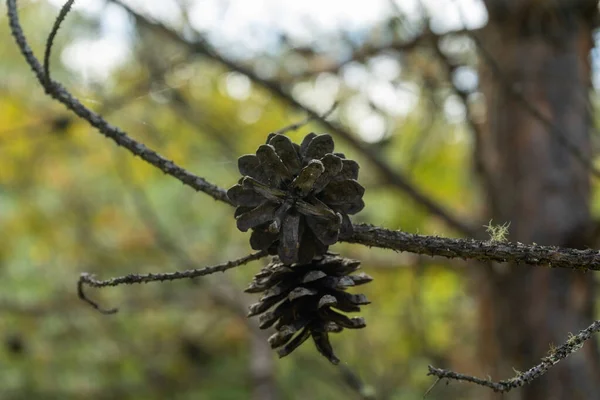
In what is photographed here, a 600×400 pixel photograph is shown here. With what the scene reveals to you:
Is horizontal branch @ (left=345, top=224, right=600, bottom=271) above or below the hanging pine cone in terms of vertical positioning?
above

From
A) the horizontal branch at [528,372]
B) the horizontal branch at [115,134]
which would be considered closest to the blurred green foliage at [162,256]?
the horizontal branch at [115,134]

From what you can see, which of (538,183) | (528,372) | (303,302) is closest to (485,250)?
(528,372)

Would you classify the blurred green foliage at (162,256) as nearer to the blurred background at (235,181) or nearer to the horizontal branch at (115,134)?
the blurred background at (235,181)

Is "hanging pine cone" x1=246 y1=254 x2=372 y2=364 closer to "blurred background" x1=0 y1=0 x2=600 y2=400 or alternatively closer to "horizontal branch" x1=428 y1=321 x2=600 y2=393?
"horizontal branch" x1=428 y1=321 x2=600 y2=393

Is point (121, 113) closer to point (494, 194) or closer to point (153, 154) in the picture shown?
point (494, 194)

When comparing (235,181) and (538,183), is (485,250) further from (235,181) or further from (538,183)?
(235,181)

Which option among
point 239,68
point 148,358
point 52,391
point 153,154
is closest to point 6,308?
point 52,391

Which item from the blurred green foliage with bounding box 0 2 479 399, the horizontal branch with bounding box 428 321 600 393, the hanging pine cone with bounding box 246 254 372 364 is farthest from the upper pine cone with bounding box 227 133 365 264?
the blurred green foliage with bounding box 0 2 479 399
